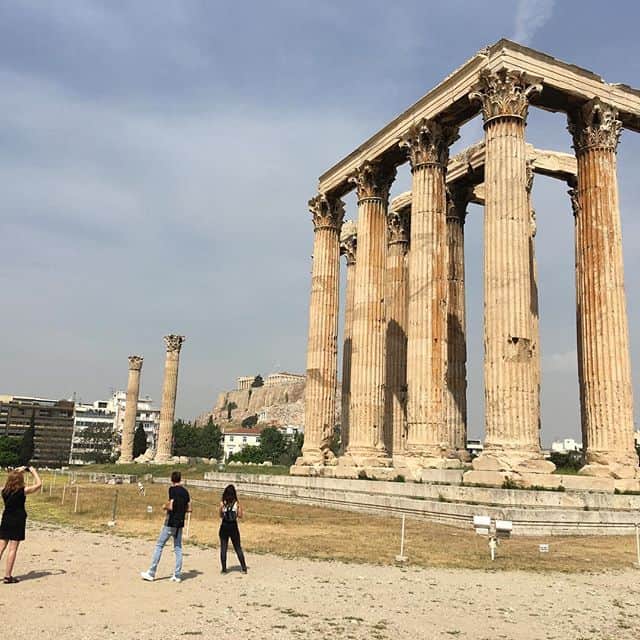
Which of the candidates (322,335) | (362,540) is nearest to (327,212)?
(322,335)

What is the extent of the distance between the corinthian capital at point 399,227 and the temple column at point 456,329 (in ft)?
13.7

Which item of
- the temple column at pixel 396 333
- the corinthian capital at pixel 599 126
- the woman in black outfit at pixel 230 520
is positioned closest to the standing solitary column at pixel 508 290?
the corinthian capital at pixel 599 126

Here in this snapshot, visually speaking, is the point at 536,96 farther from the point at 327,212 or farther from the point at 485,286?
the point at 327,212

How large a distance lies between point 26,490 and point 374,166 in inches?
1071

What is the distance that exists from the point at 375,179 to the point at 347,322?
12.1 metres

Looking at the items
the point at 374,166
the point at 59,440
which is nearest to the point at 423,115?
the point at 374,166

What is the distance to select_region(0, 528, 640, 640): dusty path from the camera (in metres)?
7.84

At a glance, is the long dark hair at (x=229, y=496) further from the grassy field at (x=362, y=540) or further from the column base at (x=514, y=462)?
the column base at (x=514, y=462)

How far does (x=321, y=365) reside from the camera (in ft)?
119

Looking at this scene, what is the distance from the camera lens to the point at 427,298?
28000mm

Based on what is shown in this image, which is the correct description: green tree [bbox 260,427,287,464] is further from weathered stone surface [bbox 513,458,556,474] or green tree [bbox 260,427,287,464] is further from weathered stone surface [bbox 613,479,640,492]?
weathered stone surface [bbox 513,458,556,474]

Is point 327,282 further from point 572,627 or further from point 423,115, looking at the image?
point 572,627

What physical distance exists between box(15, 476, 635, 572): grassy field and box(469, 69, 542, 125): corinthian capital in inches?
612

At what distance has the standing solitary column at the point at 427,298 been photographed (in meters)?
27.1
